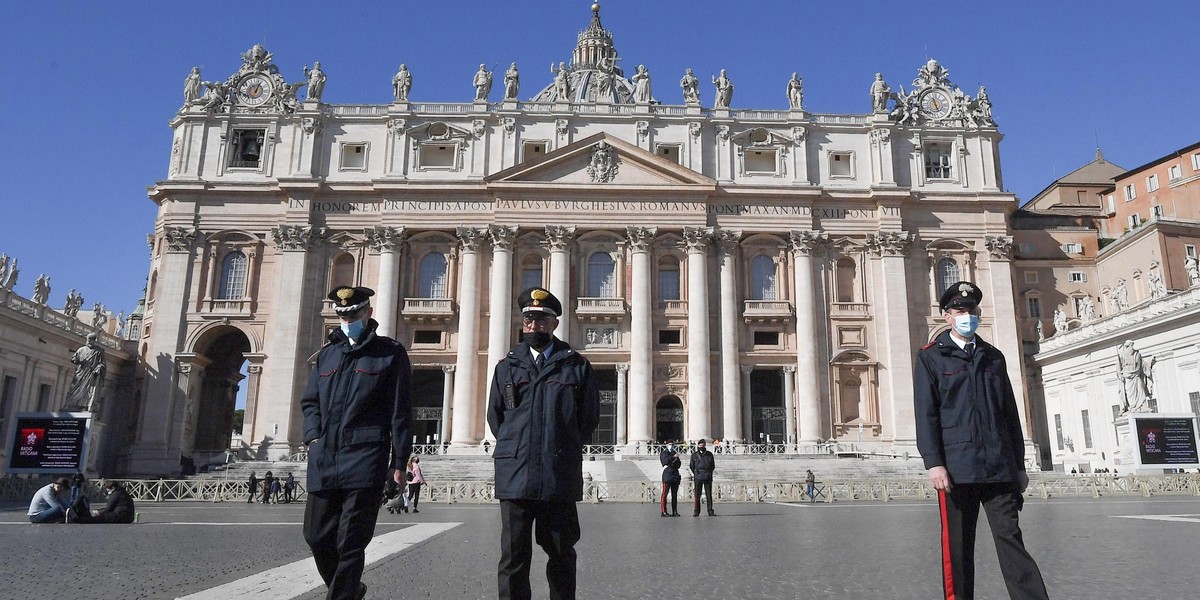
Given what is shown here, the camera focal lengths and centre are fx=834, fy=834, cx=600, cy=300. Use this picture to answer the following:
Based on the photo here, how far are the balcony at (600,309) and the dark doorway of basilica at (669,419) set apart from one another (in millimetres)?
4815

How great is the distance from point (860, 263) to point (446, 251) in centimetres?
2108

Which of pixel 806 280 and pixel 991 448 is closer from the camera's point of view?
pixel 991 448

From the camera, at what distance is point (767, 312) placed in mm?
41094

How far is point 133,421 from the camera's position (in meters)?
40.3

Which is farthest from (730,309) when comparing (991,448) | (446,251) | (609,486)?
(991,448)

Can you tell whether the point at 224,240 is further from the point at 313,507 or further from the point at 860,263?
the point at 313,507

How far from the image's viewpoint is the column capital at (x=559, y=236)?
1620 inches

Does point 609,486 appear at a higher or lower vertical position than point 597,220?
lower

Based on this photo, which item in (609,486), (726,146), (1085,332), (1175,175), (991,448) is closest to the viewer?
(991,448)

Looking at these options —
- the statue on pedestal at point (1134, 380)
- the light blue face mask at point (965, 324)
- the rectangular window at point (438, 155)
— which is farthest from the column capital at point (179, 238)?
the light blue face mask at point (965, 324)

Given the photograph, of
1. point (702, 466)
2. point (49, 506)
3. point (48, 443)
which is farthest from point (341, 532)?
point (48, 443)

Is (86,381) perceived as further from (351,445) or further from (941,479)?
(941,479)

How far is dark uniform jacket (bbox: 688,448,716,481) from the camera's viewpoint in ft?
57.3

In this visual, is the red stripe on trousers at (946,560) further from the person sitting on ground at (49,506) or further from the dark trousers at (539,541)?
the person sitting on ground at (49,506)
